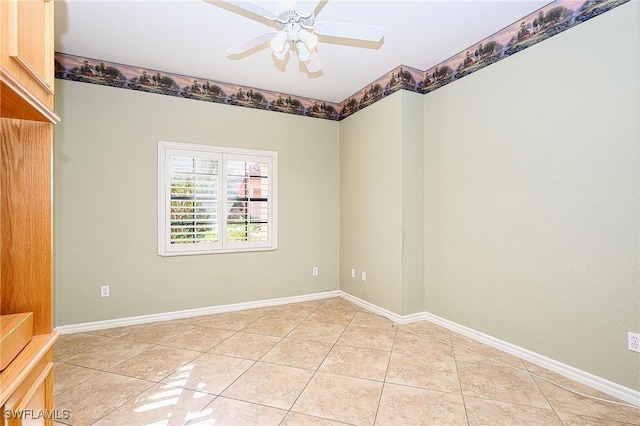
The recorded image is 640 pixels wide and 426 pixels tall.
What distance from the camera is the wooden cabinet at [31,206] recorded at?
0.97 m

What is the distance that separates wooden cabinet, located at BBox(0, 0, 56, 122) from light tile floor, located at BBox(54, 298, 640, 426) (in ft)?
6.01

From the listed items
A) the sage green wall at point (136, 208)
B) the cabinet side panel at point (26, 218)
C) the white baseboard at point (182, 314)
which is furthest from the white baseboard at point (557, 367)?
the cabinet side panel at point (26, 218)

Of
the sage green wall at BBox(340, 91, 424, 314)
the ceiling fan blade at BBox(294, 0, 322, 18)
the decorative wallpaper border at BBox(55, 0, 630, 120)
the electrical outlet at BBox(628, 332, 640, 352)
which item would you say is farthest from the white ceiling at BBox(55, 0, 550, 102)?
the electrical outlet at BBox(628, 332, 640, 352)

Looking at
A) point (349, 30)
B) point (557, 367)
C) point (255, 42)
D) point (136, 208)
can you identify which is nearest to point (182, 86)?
point (136, 208)

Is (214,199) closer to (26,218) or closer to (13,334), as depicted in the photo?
(26,218)

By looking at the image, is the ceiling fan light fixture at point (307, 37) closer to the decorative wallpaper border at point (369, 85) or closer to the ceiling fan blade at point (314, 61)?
the ceiling fan blade at point (314, 61)

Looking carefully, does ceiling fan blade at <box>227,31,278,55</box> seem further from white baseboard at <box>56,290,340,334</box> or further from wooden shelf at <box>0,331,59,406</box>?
white baseboard at <box>56,290,340,334</box>

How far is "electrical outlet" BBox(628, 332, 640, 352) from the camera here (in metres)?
1.98

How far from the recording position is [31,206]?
1.06m

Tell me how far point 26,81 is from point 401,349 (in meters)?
3.04

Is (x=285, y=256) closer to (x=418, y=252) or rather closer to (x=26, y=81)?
(x=418, y=252)

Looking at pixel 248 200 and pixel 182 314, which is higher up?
pixel 248 200

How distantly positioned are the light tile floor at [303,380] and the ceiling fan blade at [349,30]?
248 centimetres

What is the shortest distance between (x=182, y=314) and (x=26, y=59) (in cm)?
326
